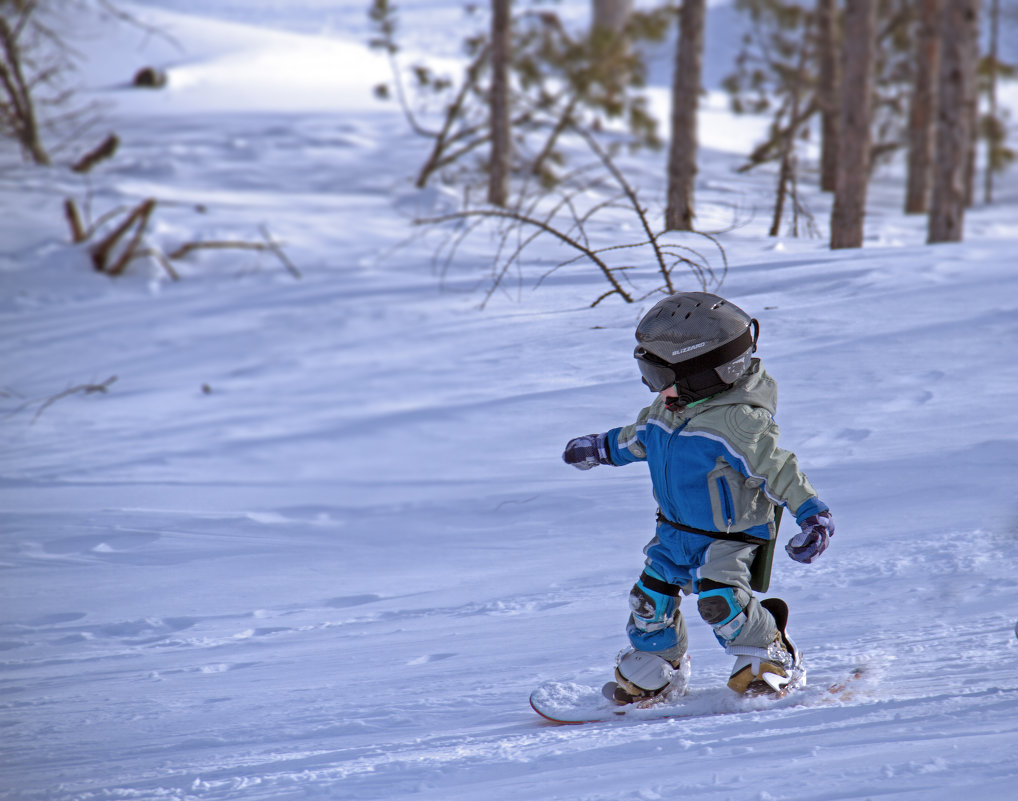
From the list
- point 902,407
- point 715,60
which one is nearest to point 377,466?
point 902,407

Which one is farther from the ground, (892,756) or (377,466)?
(892,756)

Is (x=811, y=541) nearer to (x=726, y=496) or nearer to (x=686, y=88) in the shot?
(x=726, y=496)

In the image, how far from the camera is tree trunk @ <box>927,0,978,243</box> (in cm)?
774

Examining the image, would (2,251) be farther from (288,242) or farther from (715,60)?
(715,60)

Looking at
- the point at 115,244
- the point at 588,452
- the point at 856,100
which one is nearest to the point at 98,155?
the point at 115,244

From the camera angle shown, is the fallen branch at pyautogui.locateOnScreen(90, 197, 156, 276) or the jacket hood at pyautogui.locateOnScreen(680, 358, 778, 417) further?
the fallen branch at pyautogui.locateOnScreen(90, 197, 156, 276)

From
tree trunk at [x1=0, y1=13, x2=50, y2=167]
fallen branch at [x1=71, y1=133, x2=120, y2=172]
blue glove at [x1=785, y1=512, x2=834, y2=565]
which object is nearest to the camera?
blue glove at [x1=785, y1=512, x2=834, y2=565]

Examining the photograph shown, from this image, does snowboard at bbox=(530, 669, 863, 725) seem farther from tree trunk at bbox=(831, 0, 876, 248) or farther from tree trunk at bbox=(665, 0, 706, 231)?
tree trunk at bbox=(665, 0, 706, 231)

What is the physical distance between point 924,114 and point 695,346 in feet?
40.7

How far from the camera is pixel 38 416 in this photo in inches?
233

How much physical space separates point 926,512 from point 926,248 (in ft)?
8.51

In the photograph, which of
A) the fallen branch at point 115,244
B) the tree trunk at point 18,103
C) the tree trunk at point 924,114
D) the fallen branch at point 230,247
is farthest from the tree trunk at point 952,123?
the tree trunk at point 18,103

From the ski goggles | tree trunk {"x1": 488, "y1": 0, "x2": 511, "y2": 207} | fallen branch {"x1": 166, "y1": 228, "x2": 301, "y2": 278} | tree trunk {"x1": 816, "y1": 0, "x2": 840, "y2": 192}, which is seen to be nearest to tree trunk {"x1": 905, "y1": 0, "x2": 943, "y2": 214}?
tree trunk {"x1": 816, "y1": 0, "x2": 840, "y2": 192}

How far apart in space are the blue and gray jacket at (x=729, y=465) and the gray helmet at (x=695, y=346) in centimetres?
5
